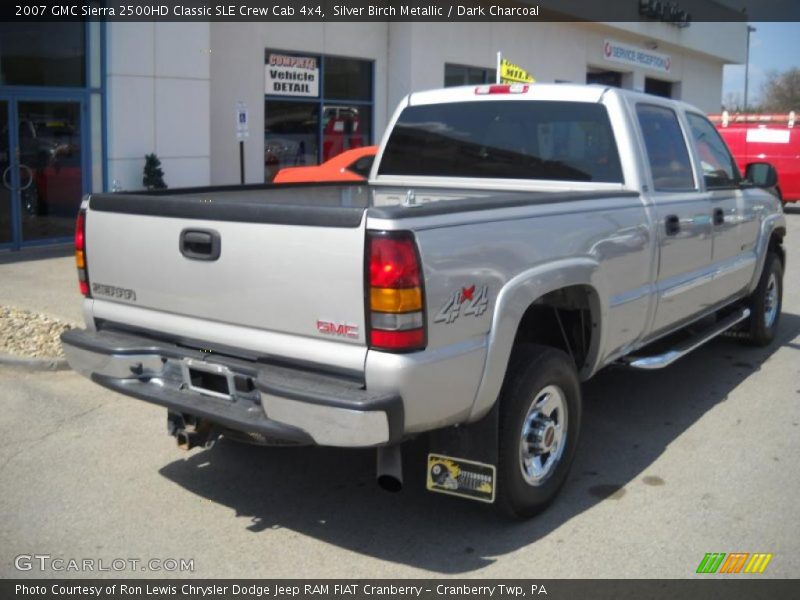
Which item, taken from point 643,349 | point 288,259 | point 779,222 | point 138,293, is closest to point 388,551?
point 288,259

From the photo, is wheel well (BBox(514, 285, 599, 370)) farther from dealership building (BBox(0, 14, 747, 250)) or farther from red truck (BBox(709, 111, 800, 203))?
red truck (BBox(709, 111, 800, 203))

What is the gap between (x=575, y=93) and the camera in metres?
5.25

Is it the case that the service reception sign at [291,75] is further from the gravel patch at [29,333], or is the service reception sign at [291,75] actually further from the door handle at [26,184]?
the gravel patch at [29,333]

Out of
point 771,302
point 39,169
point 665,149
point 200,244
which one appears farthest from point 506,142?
point 39,169

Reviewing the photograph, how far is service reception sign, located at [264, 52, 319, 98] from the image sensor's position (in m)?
15.3

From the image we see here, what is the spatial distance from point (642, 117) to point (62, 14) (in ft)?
30.7

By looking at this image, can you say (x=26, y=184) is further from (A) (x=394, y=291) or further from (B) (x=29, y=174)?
(A) (x=394, y=291)

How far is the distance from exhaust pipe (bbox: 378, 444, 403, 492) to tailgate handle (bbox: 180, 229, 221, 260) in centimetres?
108

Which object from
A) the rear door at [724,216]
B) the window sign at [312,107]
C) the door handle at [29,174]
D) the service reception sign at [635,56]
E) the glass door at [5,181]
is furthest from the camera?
the service reception sign at [635,56]

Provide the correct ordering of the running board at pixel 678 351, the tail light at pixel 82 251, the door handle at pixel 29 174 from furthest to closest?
the door handle at pixel 29 174
the running board at pixel 678 351
the tail light at pixel 82 251

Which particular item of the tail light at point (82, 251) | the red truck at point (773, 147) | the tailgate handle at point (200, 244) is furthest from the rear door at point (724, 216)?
the red truck at point (773, 147)

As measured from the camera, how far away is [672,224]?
517cm

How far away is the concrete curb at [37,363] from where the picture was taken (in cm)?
648

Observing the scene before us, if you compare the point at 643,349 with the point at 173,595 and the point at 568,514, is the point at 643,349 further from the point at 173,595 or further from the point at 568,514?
the point at 173,595
